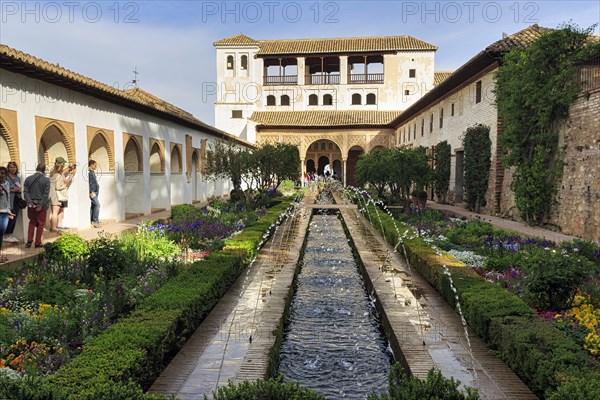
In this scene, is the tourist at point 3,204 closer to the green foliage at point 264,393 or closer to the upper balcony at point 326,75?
the green foliage at point 264,393

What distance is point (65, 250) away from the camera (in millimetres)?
6996

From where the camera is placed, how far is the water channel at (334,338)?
4176 mm

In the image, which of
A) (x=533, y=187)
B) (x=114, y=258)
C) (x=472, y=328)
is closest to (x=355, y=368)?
(x=472, y=328)

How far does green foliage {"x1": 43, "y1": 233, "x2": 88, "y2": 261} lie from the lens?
22.9 ft

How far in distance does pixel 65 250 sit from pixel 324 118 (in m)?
33.1

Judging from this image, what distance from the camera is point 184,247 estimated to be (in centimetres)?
887

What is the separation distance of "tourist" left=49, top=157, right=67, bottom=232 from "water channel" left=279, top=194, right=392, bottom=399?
5.50 m

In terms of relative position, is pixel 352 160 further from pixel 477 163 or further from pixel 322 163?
pixel 477 163

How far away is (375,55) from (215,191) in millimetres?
21010

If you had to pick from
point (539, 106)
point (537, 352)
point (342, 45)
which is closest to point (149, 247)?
point (537, 352)

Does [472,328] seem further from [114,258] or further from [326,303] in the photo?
[114,258]

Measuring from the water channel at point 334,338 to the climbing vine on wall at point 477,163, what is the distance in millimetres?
9070

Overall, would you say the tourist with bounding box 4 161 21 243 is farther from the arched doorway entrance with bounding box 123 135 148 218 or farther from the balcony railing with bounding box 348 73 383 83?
the balcony railing with bounding box 348 73 383 83

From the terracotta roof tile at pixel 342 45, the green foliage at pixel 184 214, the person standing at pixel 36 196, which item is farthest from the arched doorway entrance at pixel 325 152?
the person standing at pixel 36 196
